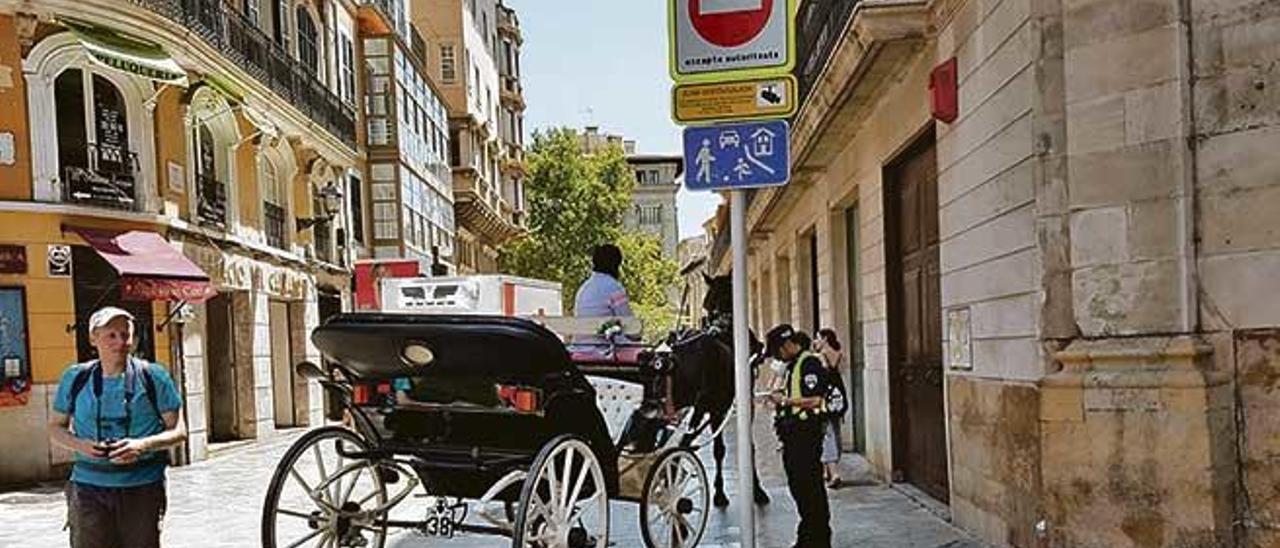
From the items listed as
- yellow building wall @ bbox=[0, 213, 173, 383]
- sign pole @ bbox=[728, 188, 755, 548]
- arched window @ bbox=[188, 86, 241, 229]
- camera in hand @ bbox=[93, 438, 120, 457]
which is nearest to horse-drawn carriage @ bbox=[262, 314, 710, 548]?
camera in hand @ bbox=[93, 438, 120, 457]

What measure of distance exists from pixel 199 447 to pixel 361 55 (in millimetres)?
14817

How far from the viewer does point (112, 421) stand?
475 cm

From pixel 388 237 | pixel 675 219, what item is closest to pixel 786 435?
pixel 388 237

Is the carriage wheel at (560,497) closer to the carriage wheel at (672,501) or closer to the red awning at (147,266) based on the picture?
the carriage wheel at (672,501)

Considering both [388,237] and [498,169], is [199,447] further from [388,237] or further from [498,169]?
[498,169]

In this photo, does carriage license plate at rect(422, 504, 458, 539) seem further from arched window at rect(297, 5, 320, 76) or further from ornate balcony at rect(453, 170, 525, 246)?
ornate balcony at rect(453, 170, 525, 246)

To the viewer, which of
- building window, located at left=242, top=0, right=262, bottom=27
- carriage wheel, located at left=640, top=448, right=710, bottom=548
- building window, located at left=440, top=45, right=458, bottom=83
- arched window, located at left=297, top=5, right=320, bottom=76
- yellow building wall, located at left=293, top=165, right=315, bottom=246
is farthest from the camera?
building window, located at left=440, top=45, right=458, bottom=83

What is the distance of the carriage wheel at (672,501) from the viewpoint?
6.32 m

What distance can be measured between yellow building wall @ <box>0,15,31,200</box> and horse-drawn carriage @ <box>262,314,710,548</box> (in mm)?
9271

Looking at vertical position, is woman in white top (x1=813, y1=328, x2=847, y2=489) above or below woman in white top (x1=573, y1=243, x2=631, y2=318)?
below

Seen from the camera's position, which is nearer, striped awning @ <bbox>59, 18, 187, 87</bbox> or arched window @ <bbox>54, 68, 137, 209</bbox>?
striped awning @ <bbox>59, 18, 187, 87</bbox>

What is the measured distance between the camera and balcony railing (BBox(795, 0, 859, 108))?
1009 cm

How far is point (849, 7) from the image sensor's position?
9.41 m

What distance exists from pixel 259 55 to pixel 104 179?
230 inches
